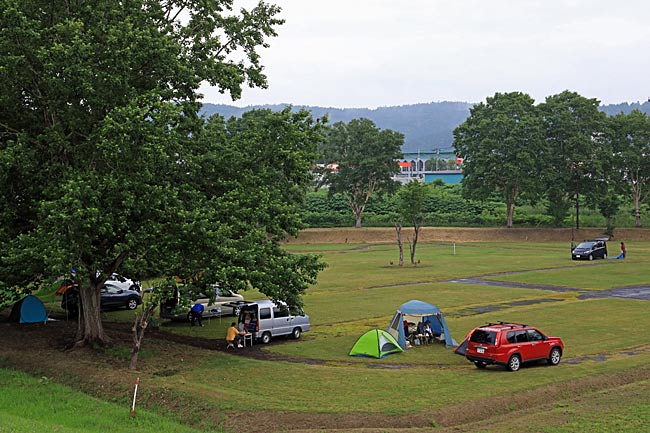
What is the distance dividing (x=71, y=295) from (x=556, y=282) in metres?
32.2

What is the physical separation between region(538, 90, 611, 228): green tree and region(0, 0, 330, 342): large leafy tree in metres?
74.3

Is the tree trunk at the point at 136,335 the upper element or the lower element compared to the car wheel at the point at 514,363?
upper

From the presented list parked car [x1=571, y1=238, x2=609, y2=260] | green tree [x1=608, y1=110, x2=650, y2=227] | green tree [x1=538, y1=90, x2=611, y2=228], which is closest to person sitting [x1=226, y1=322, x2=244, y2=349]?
parked car [x1=571, y1=238, x2=609, y2=260]

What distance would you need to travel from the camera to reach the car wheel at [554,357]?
24.0m

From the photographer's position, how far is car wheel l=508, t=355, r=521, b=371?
23.1 m

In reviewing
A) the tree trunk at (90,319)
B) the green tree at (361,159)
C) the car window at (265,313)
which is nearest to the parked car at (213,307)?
the car window at (265,313)

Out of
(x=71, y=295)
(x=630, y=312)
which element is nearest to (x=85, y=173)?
(x=71, y=295)

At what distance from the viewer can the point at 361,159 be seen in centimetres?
10238

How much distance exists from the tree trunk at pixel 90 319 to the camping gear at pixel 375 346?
383 inches

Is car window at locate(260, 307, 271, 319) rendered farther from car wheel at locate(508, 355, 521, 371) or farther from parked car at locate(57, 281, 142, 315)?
parked car at locate(57, 281, 142, 315)

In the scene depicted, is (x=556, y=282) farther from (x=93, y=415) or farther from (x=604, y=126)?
(x=604, y=126)

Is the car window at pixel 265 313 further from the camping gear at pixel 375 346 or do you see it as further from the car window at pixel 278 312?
the camping gear at pixel 375 346

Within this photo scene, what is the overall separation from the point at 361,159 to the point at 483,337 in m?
79.7

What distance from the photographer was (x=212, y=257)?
76.7 ft
